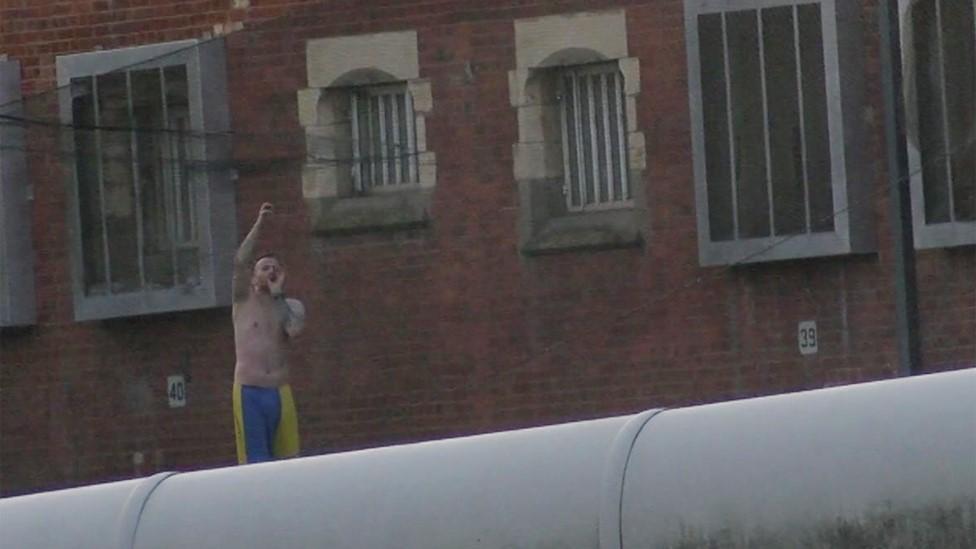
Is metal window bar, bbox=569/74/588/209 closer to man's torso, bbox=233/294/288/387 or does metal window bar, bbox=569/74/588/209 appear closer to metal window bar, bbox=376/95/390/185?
metal window bar, bbox=376/95/390/185

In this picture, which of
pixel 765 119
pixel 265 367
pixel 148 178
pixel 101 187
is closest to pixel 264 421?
pixel 265 367

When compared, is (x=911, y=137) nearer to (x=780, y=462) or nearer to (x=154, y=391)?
(x=154, y=391)

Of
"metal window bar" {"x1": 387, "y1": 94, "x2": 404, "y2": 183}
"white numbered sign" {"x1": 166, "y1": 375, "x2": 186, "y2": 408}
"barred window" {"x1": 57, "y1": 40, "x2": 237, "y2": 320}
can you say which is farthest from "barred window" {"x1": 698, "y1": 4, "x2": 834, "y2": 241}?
"white numbered sign" {"x1": 166, "y1": 375, "x2": 186, "y2": 408}

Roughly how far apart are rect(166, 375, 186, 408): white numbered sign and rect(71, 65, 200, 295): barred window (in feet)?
1.89

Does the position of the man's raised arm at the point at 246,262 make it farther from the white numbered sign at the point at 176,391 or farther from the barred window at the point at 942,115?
the barred window at the point at 942,115

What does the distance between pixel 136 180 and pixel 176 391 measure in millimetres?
1305

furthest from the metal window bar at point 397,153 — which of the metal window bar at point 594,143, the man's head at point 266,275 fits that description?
the man's head at point 266,275

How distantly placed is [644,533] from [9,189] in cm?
1127

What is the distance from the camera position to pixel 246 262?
562 inches

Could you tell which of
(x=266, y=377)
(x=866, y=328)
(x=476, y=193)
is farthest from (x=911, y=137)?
(x=266, y=377)

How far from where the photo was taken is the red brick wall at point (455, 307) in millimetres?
14398

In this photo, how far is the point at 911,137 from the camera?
13.8m

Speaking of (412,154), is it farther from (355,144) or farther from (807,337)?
(807,337)

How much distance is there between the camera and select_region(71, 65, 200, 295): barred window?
1556 cm
